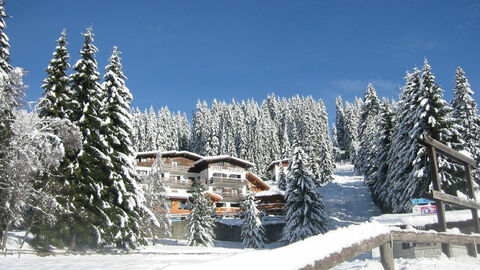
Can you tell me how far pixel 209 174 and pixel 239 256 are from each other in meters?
63.5

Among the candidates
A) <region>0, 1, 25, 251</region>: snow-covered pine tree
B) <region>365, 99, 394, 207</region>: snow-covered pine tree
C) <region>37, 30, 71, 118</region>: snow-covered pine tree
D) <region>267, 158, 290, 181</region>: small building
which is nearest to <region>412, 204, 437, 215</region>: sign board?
<region>0, 1, 25, 251</region>: snow-covered pine tree

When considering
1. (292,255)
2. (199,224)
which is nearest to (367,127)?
(199,224)

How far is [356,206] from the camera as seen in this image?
5181cm

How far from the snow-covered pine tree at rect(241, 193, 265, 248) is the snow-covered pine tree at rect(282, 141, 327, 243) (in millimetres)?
5600

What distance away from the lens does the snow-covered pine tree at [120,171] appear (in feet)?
78.5

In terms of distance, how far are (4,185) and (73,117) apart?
7019mm

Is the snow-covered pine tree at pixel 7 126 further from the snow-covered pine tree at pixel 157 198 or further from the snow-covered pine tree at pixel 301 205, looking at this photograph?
the snow-covered pine tree at pixel 301 205

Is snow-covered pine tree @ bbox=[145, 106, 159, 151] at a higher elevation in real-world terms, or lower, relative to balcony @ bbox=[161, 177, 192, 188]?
higher

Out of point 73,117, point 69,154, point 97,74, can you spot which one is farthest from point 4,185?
point 97,74

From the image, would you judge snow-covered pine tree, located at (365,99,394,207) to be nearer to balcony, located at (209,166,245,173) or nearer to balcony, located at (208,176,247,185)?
balcony, located at (208,176,247,185)

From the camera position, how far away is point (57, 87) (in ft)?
83.0

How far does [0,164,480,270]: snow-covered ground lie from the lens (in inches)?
138

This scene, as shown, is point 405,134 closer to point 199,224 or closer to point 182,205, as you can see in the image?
point 199,224

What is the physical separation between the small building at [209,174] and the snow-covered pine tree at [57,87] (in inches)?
1430
